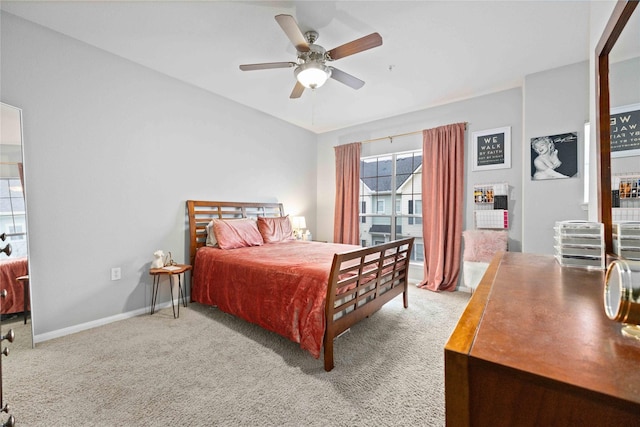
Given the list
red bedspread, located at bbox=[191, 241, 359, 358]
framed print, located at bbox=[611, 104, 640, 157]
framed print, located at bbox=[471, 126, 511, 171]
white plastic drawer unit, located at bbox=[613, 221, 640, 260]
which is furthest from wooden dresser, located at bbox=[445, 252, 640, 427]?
framed print, located at bbox=[471, 126, 511, 171]

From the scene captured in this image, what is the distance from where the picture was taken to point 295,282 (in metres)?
2.13

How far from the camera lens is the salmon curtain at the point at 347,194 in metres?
4.75

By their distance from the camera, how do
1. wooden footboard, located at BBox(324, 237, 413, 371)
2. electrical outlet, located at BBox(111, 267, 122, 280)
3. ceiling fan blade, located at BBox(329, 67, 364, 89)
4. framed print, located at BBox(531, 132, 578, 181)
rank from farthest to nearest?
framed print, located at BBox(531, 132, 578, 181), electrical outlet, located at BBox(111, 267, 122, 280), ceiling fan blade, located at BBox(329, 67, 364, 89), wooden footboard, located at BBox(324, 237, 413, 371)

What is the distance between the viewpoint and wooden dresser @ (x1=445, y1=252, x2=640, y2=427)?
1.26 feet

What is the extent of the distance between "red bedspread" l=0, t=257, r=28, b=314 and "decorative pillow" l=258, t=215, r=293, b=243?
2.34m

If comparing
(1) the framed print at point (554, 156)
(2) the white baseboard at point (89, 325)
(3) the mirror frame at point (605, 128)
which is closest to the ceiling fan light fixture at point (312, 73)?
(3) the mirror frame at point (605, 128)

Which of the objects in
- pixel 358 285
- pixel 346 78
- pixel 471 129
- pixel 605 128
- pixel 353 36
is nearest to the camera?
pixel 605 128

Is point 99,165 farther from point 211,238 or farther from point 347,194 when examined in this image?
point 347,194

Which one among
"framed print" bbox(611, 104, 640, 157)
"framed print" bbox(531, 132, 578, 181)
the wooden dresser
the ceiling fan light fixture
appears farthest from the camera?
"framed print" bbox(531, 132, 578, 181)

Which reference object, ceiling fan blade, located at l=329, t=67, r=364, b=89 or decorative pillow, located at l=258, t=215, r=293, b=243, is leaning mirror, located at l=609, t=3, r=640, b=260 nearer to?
ceiling fan blade, located at l=329, t=67, r=364, b=89

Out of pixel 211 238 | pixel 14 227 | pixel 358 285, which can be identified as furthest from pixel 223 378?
pixel 14 227

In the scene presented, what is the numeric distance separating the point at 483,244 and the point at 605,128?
8.57ft

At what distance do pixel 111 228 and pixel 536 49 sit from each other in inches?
185

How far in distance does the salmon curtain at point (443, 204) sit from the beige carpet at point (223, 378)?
1.32 meters
